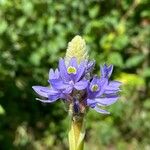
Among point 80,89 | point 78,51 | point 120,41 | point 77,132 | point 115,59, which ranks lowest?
point 77,132

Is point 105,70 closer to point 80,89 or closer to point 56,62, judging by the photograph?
point 80,89

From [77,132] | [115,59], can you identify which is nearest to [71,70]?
[77,132]

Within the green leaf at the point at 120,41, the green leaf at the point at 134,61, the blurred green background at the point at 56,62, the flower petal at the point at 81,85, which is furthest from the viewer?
the green leaf at the point at 134,61

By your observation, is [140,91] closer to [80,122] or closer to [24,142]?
[24,142]

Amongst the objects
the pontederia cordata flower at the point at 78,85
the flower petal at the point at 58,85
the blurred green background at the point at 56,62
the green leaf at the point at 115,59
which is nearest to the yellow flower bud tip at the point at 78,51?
the pontederia cordata flower at the point at 78,85

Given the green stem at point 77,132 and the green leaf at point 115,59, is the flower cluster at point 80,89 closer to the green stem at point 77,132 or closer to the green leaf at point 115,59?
the green stem at point 77,132

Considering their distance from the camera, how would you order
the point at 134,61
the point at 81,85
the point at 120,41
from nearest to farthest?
the point at 81,85 → the point at 120,41 → the point at 134,61
